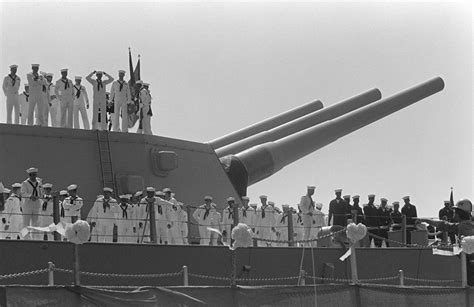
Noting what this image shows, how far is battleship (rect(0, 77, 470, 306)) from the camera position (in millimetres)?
10227

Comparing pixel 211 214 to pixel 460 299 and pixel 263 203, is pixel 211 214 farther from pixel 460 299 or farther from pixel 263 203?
pixel 460 299

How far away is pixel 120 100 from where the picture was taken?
54.9 feet

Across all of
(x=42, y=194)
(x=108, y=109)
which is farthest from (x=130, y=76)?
(x=42, y=194)

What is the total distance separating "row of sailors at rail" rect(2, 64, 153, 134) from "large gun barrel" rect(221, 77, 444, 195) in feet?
7.70

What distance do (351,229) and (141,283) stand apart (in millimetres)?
3511

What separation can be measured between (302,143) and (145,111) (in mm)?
4147

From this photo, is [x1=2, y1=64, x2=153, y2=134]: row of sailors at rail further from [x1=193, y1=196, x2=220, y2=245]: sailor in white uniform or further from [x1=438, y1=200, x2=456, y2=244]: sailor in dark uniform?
[x1=438, y1=200, x2=456, y2=244]: sailor in dark uniform

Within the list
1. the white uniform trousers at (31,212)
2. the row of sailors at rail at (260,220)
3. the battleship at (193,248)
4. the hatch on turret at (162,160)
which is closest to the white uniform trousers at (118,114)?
the battleship at (193,248)

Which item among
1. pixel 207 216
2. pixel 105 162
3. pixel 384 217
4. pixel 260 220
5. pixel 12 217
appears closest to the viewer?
pixel 12 217

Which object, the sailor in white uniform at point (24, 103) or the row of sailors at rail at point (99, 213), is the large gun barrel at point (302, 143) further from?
the sailor in white uniform at point (24, 103)

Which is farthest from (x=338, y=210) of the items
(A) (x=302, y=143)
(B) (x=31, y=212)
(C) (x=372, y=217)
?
(B) (x=31, y=212)

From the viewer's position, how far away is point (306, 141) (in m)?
20.2

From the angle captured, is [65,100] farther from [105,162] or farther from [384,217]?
[384,217]

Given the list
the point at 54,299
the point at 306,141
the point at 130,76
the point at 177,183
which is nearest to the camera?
the point at 54,299
